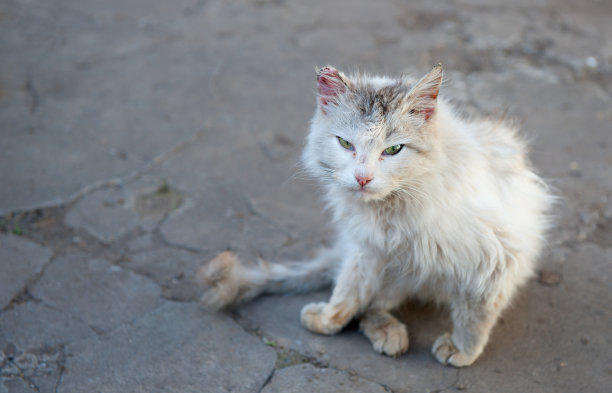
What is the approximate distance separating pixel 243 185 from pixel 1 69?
2.28 meters

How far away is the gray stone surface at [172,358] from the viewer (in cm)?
224

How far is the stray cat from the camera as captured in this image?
2111mm

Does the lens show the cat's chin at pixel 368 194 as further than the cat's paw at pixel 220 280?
No

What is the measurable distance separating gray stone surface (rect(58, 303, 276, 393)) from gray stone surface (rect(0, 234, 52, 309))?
49cm

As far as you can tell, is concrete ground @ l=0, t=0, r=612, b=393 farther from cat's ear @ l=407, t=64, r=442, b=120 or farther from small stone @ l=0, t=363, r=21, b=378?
cat's ear @ l=407, t=64, r=442, b=120

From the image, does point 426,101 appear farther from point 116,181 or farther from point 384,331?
point 116,181

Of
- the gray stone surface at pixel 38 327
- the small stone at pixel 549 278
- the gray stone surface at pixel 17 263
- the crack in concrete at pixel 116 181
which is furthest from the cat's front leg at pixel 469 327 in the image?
the crack in concrete at pixel 116 181

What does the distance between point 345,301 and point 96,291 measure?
115 centimetres

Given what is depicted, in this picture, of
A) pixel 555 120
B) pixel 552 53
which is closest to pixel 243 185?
pixel 555 120

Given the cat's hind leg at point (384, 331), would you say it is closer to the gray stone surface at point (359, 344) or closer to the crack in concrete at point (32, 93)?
the gray stone surface at point (359, 344)

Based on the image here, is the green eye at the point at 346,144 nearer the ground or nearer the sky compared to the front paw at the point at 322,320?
nearer the sky

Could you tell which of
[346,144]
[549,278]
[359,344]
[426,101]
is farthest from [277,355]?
[549,278]

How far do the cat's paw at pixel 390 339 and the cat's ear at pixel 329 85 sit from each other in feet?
3.00

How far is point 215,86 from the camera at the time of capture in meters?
4.27
